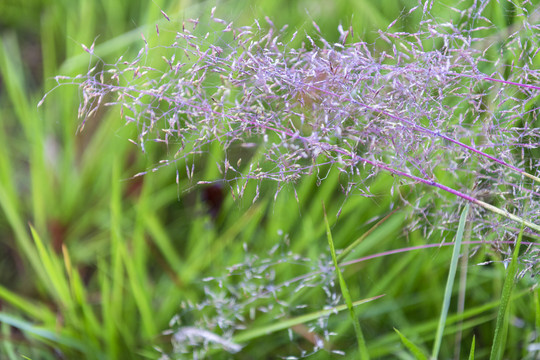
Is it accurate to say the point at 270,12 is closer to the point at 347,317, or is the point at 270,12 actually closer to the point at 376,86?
the point at 376,86

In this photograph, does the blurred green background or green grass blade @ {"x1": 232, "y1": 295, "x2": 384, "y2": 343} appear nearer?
green grass blade @ {"x1": 232, "y1": 295, "x2": 384, "y2": 343}

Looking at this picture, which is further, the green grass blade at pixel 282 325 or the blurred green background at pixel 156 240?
the blurred green background at pixel 156 240

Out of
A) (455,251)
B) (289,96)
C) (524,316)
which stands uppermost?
(289,96)

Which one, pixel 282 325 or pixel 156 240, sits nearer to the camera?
pixel 282 325

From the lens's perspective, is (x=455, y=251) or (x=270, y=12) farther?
(x=270, y=12)

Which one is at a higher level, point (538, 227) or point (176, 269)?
point (538, 227)

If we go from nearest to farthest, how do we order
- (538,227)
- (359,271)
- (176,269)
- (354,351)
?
(538,227) < (354,351) < (359,271) < (176,269)

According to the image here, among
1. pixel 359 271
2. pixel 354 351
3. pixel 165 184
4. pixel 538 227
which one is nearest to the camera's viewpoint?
pixel 538 227

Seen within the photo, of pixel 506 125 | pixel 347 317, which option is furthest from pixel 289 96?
pixel 347 317
